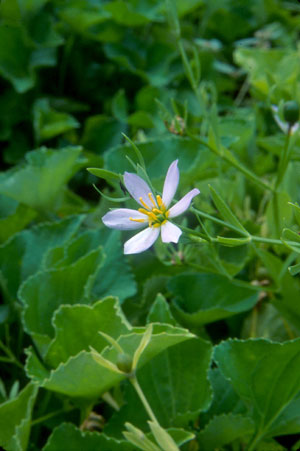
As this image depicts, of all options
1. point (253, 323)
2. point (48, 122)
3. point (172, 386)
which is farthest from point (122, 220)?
point (48, 122)

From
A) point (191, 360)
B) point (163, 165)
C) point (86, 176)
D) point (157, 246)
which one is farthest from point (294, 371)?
point (86, 176)

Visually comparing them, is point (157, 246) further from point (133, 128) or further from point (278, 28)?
point (278, 28)

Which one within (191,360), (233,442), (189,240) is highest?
(189,240)

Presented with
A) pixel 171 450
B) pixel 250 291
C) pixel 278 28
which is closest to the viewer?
pixel 171 450

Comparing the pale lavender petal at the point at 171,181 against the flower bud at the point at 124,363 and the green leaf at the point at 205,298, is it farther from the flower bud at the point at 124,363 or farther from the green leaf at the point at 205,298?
the green leaf at the point at 205,298

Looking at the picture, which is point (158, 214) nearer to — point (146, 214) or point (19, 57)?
point (146, 214)

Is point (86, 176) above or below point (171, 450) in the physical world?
below

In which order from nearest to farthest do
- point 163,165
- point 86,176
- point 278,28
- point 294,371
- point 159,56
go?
point 294,371 < point 163,165 < point 86,176 < point 159,56 < point 278,28

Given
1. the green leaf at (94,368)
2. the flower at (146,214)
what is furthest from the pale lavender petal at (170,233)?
the green leaf at (94,368)
